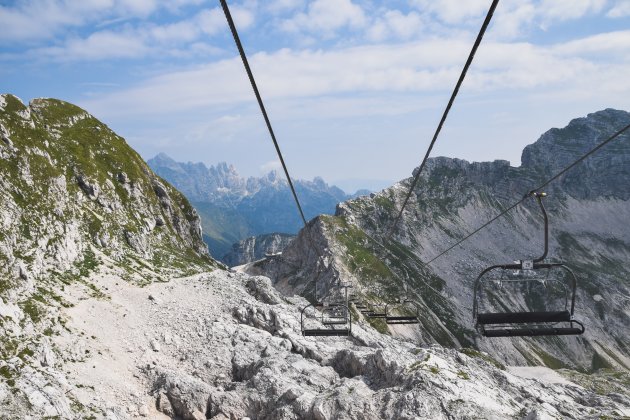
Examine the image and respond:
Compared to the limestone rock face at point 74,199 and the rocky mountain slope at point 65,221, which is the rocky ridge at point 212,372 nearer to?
the rocky mountain slope at point 65,221

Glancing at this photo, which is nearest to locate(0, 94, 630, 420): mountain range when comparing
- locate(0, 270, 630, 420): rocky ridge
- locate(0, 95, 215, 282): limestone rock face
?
locate(0, 270, 630, 420): rocky ridge

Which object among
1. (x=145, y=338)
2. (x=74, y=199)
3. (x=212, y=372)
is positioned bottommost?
(x=212, y=372)

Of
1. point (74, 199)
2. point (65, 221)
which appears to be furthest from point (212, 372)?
point (74, 199)

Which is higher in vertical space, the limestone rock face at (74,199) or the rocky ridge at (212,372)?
the limestone rock face at (74,199)

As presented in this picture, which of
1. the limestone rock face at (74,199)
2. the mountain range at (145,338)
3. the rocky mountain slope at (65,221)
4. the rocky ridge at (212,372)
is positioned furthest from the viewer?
the limestone rock face at (74,199)

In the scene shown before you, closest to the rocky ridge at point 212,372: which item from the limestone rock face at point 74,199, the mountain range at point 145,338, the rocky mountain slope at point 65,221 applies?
the mountain range at point 145,338

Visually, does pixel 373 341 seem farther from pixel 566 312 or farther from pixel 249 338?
pixel 566 312

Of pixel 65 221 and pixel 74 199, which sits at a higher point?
pixel 74 199

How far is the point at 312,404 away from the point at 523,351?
545ft

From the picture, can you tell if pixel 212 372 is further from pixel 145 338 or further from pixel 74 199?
pixel 74 199

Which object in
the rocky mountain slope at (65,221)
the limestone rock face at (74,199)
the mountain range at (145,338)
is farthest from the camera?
the limestone rock face at (74,199)

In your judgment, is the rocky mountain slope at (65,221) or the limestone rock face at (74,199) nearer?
A: the rocky mountain slope at (65,221)

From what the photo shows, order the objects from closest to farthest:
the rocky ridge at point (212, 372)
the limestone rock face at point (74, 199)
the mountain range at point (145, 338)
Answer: the rocky ridge at point (212, 372) → the mountain range at point (145, 338) → the limestone rock face at point (74, 199)

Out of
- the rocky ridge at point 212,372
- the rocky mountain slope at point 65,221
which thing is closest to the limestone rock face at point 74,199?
the rocky mountain slope at point 65,221
